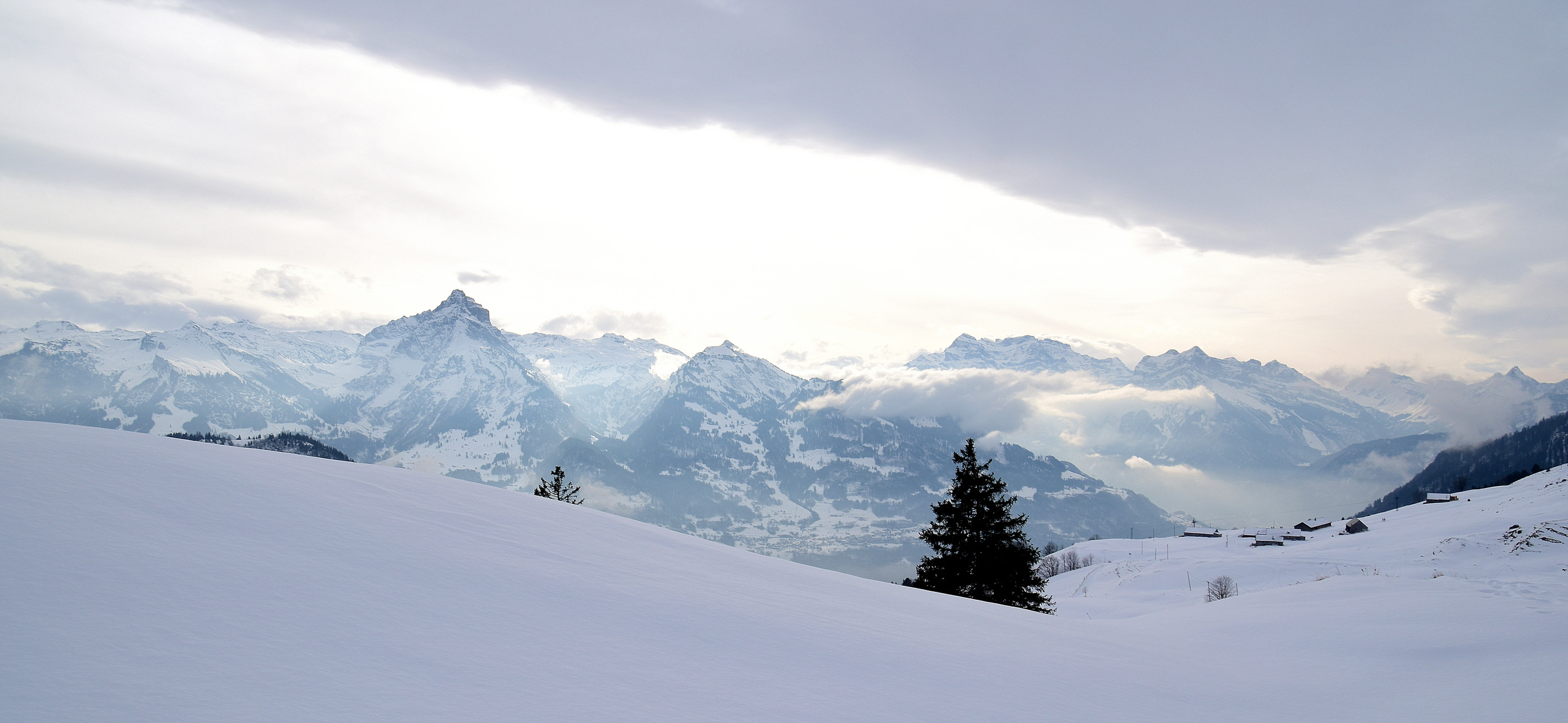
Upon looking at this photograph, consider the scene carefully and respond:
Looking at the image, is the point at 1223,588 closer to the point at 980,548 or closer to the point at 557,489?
the point at 980,548

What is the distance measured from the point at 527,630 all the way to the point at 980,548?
20.4m

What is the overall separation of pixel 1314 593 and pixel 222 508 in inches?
640

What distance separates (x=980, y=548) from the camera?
23078 mm

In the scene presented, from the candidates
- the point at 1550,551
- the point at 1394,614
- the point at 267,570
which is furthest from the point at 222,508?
the point at 1550,551

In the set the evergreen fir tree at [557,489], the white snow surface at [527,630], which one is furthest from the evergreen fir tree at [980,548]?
the evergreen fir tree at [557,489]

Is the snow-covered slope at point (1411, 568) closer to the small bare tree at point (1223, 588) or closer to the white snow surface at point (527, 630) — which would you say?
the small bare tree at point (1223, 588)

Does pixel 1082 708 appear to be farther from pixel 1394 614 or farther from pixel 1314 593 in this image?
pixel 1314 593

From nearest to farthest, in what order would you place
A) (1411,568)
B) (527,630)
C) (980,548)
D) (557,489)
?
(527,630) < (980,548) < (557,489) < (1411,568)

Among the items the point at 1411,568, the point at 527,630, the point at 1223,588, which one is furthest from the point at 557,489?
the point at 1411,568

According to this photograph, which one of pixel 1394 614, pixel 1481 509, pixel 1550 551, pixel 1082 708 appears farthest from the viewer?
pixel 1481 509

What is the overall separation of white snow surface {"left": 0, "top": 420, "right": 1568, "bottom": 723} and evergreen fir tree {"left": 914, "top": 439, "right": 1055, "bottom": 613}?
1187 centimetres

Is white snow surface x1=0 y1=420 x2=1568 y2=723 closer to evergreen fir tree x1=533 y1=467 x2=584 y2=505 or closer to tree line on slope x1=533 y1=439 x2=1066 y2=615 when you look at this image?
tree line on slope x1=533 y1=439 x2=1066 y2=615

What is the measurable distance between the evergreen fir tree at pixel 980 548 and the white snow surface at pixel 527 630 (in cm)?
1187

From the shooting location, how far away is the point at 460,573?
587 cm
